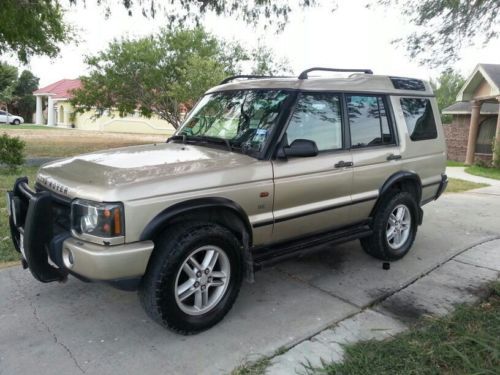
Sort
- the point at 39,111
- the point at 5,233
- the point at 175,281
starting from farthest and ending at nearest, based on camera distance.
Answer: the point at 39,111
the point at 5,233
the point at 175,281

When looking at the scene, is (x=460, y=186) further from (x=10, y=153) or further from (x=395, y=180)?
(x=10, y=153)

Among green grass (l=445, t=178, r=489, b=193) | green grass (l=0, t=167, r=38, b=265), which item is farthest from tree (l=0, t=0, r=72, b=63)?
green grass (l=445, t=178, r=489, b=193)

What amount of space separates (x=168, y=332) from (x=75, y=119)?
125 feet

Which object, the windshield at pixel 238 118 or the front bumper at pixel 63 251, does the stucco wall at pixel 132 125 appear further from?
the front bumper at pixel 63 251

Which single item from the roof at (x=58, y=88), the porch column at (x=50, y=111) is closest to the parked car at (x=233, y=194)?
the roof at (x=58, y=88)

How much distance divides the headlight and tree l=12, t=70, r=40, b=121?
2253 inches

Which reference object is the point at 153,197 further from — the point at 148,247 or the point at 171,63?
the point at 171,63

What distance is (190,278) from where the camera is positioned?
3309 millimetres

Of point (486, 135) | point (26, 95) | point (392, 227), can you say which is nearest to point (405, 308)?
point (392, 227)

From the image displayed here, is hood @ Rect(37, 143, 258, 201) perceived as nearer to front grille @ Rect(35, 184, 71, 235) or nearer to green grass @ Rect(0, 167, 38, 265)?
front grille @ Rect(35, 184, 71, 235)

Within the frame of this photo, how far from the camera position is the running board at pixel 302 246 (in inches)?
148

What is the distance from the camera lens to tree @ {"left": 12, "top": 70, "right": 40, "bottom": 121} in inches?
2106

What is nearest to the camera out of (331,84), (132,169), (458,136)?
(132,169)

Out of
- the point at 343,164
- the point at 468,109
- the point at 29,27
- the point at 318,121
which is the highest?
the point at 29,27
